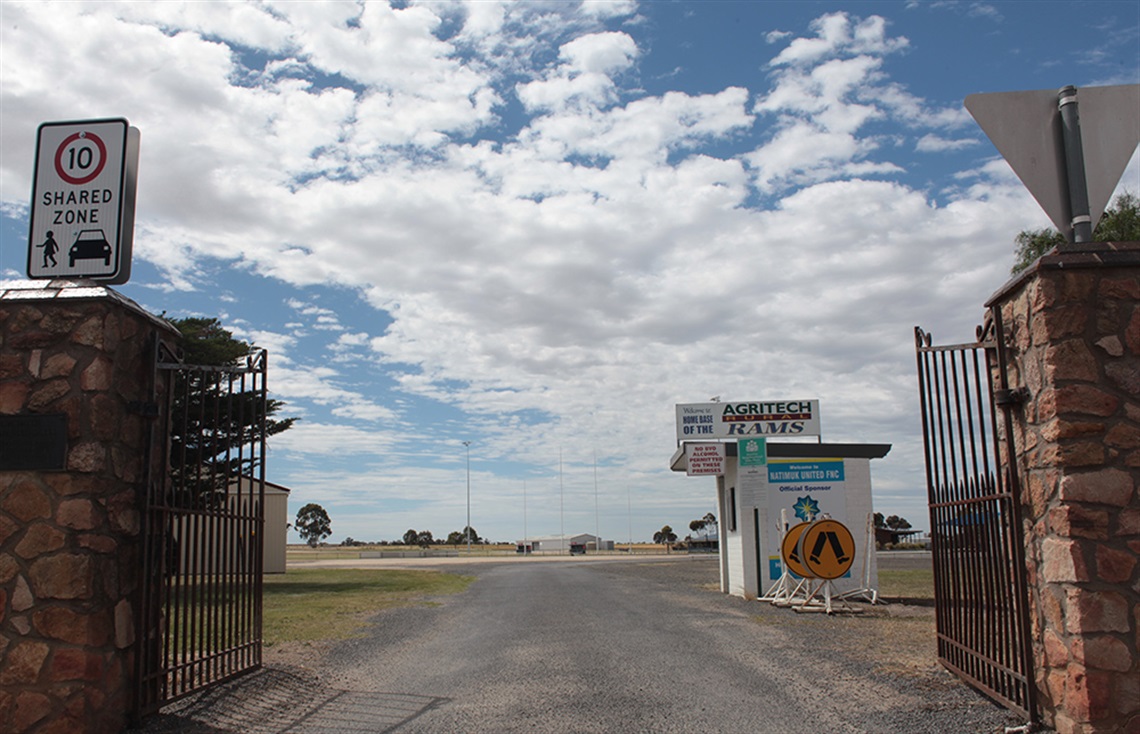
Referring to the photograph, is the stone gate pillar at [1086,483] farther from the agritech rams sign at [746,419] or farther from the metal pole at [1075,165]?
the agritech rams sign at [746,419]

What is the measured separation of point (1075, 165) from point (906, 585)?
69.0ft

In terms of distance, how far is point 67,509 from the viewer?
6.77 m

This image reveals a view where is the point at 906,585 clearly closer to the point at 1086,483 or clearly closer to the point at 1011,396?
the point at 1011,396

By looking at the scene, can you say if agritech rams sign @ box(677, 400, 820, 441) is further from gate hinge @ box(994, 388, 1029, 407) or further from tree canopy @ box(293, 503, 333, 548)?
tree canopy @ box(293, 503, 333, 548)

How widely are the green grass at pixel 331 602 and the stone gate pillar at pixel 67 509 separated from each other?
597 centimetres

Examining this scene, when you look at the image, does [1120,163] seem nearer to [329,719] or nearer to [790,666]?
[790,666]

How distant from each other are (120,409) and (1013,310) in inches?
287

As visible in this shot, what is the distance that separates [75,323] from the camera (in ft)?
23.2

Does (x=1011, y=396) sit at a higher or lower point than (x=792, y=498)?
higher

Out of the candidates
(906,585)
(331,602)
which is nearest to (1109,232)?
(906,585)

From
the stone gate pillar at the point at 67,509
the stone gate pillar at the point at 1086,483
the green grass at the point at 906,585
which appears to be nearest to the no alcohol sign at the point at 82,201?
the stone gate pillar at the point at 67,509

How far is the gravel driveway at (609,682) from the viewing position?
7.23 m

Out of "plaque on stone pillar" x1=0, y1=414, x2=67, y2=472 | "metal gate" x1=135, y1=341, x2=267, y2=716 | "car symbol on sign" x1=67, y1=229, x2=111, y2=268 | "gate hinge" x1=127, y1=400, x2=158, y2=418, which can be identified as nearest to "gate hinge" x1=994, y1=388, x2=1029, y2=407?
"metal gate" x1=135, y1=341, x2=267, y2=716

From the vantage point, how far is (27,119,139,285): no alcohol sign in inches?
304
